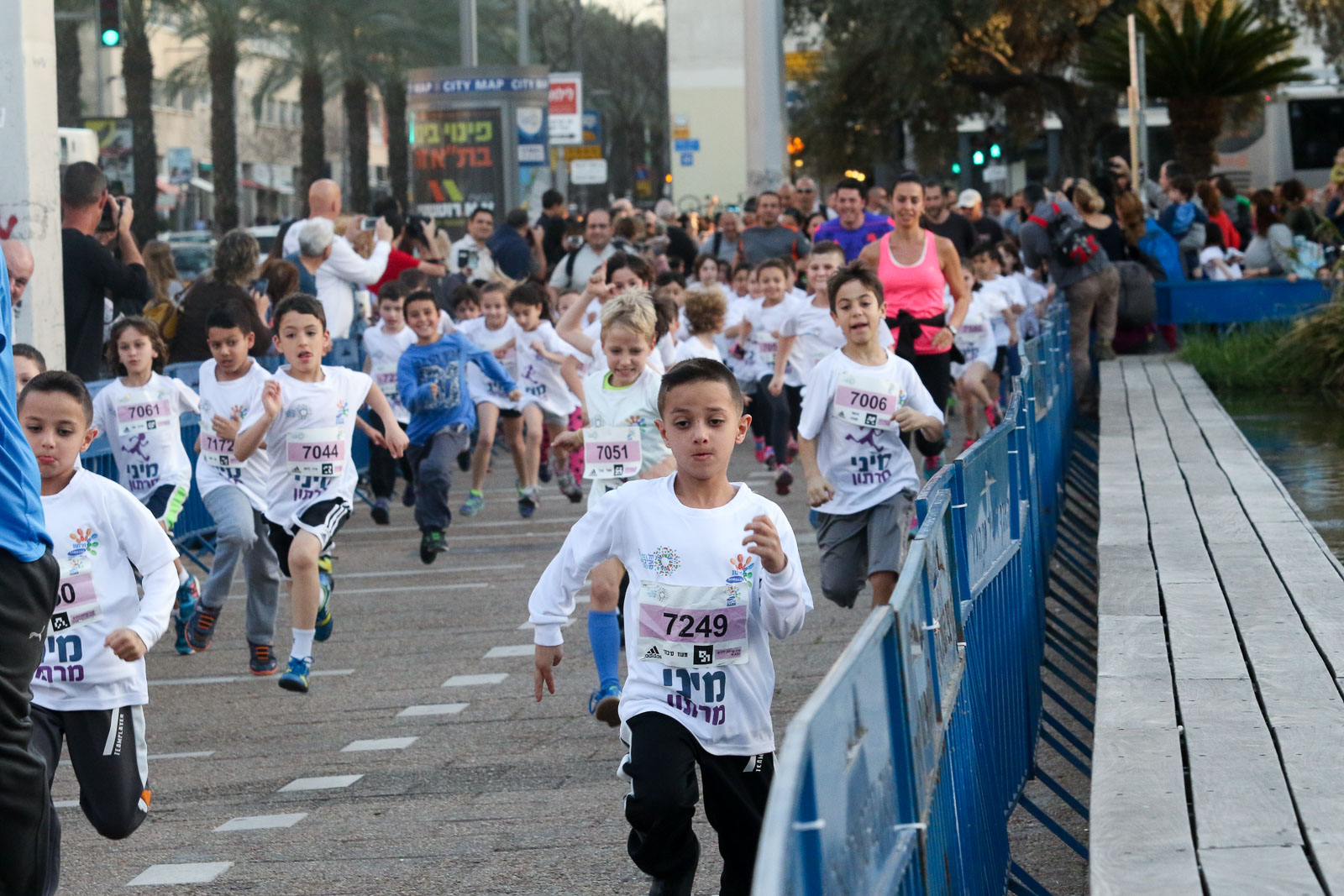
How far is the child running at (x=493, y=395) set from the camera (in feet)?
44.9

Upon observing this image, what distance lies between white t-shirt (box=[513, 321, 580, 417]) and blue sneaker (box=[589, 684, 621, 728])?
759cm

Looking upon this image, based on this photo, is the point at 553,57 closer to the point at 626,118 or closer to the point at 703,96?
the point at 626,118

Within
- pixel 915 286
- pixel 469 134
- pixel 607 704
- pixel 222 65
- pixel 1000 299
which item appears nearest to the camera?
pixel 607 704

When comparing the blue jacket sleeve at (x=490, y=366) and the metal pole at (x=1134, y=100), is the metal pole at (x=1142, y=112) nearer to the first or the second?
the metal pole at (x=1134, y=100)

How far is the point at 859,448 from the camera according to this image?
765 centimetres

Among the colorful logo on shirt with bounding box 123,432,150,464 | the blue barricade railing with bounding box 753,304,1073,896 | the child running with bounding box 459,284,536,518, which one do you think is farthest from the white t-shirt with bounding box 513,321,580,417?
the blue barricade railing with bounding box 753,304,1073,896

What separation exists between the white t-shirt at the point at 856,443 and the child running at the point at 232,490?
264 centimetres

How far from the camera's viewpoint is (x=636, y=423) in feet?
25.9

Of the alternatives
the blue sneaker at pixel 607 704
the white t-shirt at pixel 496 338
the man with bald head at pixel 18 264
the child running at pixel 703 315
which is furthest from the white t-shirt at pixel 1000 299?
the blue sneaker at pixel 607 704

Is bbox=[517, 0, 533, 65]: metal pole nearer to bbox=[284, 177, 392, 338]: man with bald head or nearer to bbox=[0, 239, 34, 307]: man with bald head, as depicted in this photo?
bbox=[284, 177, 392, 338]: man with bald head

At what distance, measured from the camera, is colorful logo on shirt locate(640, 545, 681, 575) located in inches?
183

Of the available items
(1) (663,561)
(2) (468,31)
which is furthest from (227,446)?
(2) (468,31)

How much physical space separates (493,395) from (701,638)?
9347 millimetres

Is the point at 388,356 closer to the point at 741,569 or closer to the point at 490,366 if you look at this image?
the point at 490,366
